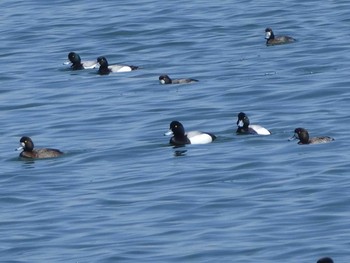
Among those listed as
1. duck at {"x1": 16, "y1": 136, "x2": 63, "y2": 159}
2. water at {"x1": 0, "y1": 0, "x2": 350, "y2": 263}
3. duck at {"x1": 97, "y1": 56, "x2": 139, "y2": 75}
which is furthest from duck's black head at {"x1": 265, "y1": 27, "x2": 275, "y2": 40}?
duck at {"x1": 16, "y1": 136, "x2": 63, "y2": 159}

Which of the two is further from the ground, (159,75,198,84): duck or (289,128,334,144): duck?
(159,75,198,84): duck

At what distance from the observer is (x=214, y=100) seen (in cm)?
3366

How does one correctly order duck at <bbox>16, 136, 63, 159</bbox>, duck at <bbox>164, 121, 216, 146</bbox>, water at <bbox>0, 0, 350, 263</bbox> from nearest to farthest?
water at <bbox>0, 0, 350, 263</bbox> → duck at <bbox>16, 136, 63, 159</bbox> → duck at <bbox>164, 121, 216, 146</bbox>

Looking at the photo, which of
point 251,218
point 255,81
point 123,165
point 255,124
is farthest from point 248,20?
point 251,218

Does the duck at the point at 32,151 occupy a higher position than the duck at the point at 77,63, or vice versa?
the duck at the point at 77,63

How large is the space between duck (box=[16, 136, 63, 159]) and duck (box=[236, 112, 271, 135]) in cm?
340

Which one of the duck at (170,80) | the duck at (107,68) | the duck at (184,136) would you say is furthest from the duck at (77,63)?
the duck at (184,136)

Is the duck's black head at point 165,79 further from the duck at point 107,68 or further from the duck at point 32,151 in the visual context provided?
the duck at point 32,151

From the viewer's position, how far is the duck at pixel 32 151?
29016 mm

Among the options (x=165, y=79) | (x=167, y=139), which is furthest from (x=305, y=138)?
(x=165, y=79)

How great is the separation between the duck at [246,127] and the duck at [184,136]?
0.56 metres

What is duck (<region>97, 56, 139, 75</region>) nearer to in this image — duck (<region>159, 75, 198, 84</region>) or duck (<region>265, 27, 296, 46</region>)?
duck (<region>159, 75, 198, 84</region>)

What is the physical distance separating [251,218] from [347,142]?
5994 mm

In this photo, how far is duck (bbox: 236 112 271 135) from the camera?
29.5 m
